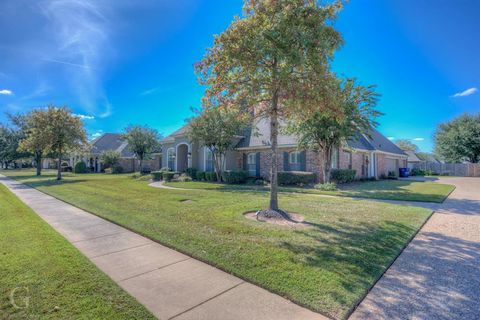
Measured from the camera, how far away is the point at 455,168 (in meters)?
31.2

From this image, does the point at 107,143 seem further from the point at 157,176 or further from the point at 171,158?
the point at 157,176

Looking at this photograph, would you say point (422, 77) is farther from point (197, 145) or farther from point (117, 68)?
point (117, 68)

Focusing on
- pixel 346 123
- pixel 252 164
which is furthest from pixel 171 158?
pixel 346 123

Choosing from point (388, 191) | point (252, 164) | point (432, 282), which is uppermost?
point (252, 164)

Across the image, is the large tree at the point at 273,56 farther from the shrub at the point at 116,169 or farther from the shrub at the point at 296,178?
the shrub at the point at 116,169

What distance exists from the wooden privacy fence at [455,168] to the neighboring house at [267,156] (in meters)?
11.6

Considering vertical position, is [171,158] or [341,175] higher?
[171,158]

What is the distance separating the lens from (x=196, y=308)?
9.14 feet

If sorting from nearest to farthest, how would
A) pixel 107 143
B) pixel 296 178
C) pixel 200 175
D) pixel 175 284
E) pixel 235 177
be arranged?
pixel 175 284 < pixel 296 178 < pixel 235 177 < pixel 200 175 < pixel 107 143

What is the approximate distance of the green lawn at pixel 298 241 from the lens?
10.7 feet

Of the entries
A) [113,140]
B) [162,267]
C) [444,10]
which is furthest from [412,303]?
[113,140]

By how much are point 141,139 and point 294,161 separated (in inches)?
639

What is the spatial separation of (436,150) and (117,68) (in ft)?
144

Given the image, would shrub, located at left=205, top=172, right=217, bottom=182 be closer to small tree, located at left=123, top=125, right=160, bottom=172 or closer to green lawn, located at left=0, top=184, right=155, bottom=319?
small tree, located at left=123, top=125, right=160, bottom=172
